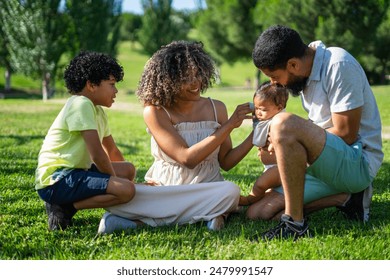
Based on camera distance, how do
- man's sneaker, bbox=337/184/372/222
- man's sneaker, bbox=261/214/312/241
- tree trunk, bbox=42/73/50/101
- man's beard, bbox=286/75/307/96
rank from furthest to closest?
1. tree trunk, bbox=42/73/50/101
2. man's sneaker, bbox=337/184/372/222
3. man's beard, bbox=286/75/307/96
4. man's sneaker, bbox=261/214/312/241

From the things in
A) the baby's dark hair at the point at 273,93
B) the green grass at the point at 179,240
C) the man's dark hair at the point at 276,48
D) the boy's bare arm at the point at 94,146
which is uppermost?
the man's dark hair at the point at 276,48

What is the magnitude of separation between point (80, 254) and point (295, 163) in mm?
1456

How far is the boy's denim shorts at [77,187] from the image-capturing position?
3842 millimetres

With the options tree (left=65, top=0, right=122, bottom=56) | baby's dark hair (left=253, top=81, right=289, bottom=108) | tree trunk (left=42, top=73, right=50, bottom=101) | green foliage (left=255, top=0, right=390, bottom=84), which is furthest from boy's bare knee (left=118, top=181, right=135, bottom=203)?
green foliage (left=255, top=0, right=390, bottom=84)

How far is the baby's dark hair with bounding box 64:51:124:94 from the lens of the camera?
4.06 m

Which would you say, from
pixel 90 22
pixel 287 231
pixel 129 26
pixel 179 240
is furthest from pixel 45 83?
pixel 129 26

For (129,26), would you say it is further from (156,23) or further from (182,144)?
(182,144)

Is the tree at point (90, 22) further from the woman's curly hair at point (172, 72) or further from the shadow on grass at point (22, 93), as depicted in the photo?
the woman's curly hair at point (172, 72)

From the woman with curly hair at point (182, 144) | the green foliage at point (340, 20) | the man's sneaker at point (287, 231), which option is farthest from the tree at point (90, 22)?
the man's sneaker at point (287, 231)

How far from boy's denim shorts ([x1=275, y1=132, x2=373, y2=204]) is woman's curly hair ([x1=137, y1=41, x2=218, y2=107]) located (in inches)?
41.2

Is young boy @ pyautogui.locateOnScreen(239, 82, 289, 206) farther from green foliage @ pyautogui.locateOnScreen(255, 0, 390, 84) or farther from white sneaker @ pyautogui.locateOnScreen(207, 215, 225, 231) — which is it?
green foliage @ pyautogui.locateOnScreen(255, 0, 390, 84)

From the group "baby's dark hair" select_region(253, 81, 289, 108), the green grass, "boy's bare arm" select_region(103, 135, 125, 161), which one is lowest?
the green grass

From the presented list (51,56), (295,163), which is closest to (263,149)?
(295,163)

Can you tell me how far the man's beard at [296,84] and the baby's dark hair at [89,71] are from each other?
128 centimetres
